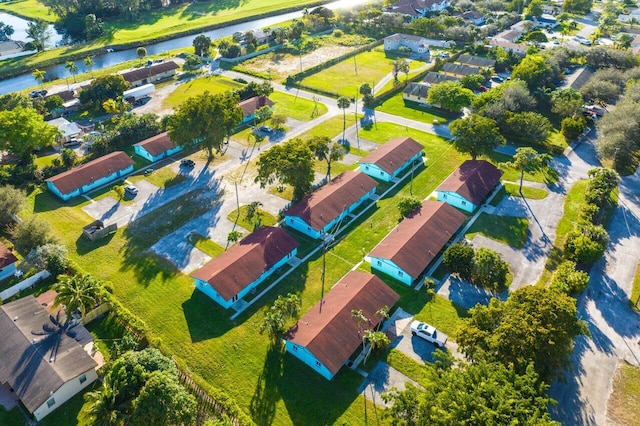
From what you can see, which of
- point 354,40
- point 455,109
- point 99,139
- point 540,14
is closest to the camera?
point 99,139

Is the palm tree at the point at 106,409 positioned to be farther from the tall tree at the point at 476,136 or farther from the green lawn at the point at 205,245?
the tall tree at the point at 476,136

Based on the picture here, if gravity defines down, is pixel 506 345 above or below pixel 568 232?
above

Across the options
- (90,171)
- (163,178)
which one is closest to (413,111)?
(163,178)

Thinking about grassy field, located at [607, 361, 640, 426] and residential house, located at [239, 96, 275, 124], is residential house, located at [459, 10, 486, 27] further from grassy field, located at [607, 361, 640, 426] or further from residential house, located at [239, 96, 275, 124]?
grassy field, located at [607, 361, 640, 426]

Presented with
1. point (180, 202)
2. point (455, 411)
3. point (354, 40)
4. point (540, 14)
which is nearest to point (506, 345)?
point (455, 411)

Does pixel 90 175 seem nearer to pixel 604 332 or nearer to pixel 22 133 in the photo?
pixel 22 133

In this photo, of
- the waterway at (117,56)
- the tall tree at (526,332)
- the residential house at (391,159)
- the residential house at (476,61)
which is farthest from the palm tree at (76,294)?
the residential house at (476,61)

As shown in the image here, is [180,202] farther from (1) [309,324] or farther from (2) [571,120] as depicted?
(2) [571,120]
